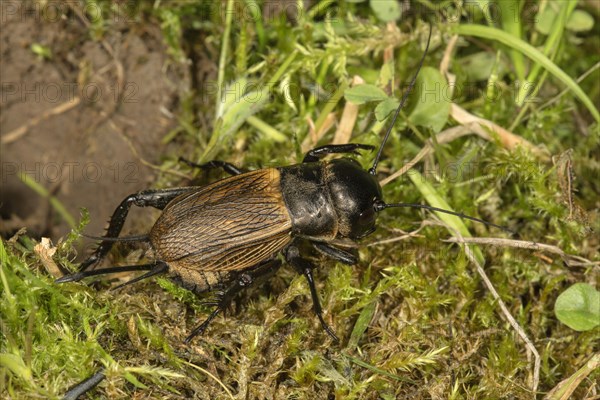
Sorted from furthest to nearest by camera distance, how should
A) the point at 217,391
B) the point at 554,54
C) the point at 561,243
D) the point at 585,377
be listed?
the point at 554,54 → the point at 561,243 → the point at 585,377 → the point at 217,391

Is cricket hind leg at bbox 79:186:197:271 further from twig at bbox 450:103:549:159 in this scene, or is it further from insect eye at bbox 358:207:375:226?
twig at bbox 450:103:549:159

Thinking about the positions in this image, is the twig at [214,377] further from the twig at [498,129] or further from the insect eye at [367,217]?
the twig at [498,129]

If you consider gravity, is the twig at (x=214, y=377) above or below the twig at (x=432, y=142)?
below

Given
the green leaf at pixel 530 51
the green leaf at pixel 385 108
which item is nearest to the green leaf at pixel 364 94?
the green leaf at pixel 385 108

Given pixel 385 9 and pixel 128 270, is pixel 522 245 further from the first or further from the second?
pixel 128 270

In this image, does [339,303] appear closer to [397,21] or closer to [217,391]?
[217,391]

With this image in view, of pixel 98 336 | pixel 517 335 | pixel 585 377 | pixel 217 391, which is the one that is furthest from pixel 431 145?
pixel 98 336

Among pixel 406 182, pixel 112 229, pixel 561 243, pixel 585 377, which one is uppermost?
pixel 112 229
